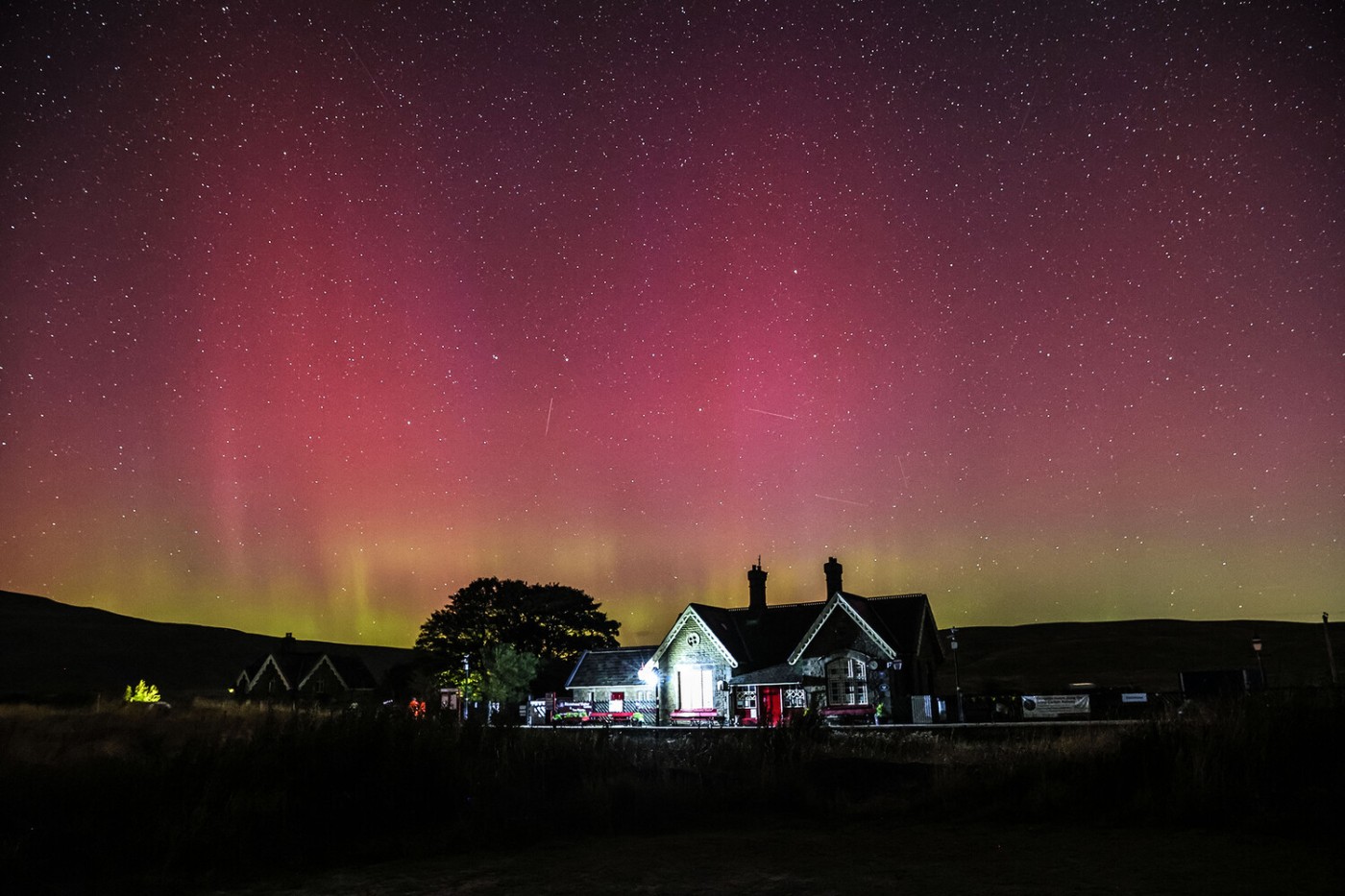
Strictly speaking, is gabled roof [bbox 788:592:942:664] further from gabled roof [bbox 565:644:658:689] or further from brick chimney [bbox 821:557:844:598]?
gabled roof [bbox 565:644:658:689]

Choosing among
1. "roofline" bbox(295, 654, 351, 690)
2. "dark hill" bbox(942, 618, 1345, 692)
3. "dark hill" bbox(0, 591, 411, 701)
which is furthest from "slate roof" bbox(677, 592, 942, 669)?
"dark hill" bbox(0, 591, 411, 701)

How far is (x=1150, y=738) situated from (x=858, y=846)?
14.9 feet

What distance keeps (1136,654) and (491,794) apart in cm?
10610

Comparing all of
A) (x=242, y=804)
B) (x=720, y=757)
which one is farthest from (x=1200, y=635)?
(x=242, y=804)

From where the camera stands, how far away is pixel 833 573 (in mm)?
53656

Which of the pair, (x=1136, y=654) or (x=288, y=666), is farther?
(x=1136, y=654)

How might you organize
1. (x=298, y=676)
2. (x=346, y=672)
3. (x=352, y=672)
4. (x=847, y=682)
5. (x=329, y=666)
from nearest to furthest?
(x=847, y=682), (x=298, y=676), (x=329, y=666), (x=346, y=672), (x=352, y=672)

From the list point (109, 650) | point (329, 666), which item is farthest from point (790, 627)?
point (109, 650)

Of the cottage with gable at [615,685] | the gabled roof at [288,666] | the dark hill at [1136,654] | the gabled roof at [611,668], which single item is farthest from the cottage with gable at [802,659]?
the gabled roof at [288,666]

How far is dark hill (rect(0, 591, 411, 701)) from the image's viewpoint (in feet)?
335

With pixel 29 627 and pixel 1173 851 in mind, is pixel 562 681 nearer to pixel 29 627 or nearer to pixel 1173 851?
pixel 1173 851

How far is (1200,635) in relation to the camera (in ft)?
388

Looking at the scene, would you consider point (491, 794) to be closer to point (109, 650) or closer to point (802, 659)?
point (802, 659)

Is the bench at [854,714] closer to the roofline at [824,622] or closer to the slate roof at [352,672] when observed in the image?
the roofline at [824,622]
